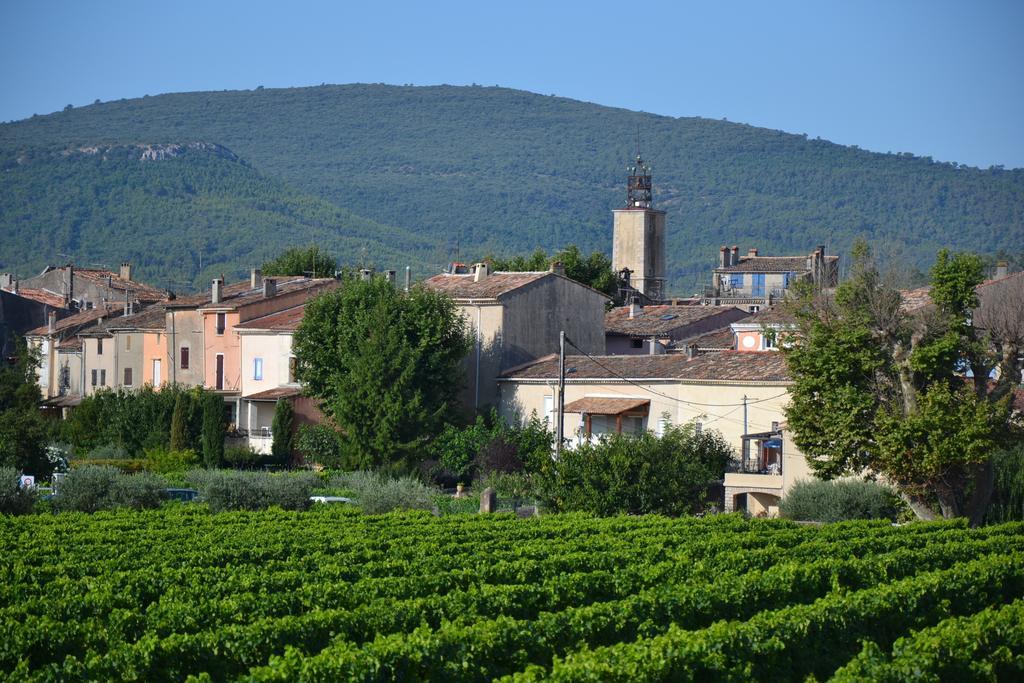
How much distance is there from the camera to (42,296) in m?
86.9

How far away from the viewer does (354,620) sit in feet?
56.2

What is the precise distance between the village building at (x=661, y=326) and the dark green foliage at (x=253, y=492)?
22994 mm

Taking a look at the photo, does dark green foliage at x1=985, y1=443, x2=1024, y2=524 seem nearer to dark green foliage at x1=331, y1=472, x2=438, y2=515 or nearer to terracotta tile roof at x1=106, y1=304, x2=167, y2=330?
dark green foliage at x1=331, y1=472, x2=438, y2=515

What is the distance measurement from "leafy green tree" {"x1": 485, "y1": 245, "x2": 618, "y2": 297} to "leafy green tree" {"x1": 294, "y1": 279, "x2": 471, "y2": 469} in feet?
83.6

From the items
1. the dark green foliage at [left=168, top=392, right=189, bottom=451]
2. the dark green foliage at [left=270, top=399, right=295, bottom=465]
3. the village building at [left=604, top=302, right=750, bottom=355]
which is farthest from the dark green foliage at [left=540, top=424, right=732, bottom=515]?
the dark green foliage at [left=168, top=392, right=189, bottom=451]

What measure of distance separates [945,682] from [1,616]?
35.8 ft

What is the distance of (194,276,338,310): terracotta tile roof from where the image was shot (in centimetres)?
6059

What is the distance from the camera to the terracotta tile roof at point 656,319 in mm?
63250

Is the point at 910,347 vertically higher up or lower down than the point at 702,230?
lower down

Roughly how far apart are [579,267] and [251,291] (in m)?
22.2

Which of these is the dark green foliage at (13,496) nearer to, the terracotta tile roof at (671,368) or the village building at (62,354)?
the terracotta tile roof at (671,368)

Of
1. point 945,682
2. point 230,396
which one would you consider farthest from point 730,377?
point 945,682

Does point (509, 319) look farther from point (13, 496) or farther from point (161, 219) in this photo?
point (161, 219)

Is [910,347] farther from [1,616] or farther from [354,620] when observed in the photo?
[1,616]
